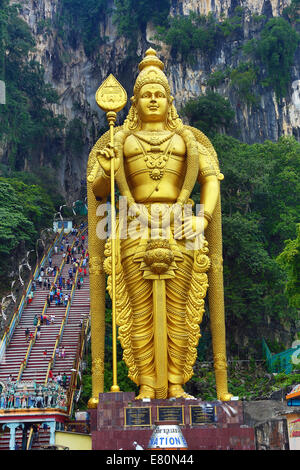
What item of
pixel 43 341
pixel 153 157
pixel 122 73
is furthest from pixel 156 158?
pixel 122 73

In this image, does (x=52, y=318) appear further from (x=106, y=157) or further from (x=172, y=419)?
(x=172, y=419)

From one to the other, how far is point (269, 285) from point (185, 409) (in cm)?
989

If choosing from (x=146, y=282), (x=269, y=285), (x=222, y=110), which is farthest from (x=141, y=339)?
(x=222, y=110)

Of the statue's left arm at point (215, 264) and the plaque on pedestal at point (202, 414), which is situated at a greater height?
the statue's left arm at point (215, 264)

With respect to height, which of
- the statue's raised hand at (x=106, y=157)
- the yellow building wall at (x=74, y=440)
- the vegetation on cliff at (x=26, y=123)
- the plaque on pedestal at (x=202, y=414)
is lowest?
the yellow building wall at (x=74, y=440)

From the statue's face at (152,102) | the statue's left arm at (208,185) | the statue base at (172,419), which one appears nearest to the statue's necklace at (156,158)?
the statue's face at (152,102)

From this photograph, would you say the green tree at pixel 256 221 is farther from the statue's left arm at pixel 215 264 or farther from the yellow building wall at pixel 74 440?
the yellow building wall at pixel 74 440

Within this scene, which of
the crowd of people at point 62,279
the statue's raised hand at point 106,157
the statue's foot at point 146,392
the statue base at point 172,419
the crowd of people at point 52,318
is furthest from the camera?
the crowd of people at point 62,279

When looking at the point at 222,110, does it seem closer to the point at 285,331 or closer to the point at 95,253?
the point at 285,331

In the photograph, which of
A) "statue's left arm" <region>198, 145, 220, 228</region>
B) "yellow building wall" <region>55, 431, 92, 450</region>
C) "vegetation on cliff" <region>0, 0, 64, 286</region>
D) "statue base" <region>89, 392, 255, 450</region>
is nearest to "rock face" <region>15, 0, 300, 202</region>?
"vegetation on cliff" <region>0, 0, 64, 286</region>

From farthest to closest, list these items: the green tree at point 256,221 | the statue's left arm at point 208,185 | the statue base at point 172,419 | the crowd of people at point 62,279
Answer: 1. the green tree at point 256,221
2. the crowd of people at point 62,279
3. the statue's left arm at point 208,185
4. the statue base at point 172,419

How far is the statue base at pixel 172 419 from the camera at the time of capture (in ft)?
22.4

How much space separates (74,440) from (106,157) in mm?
3585
